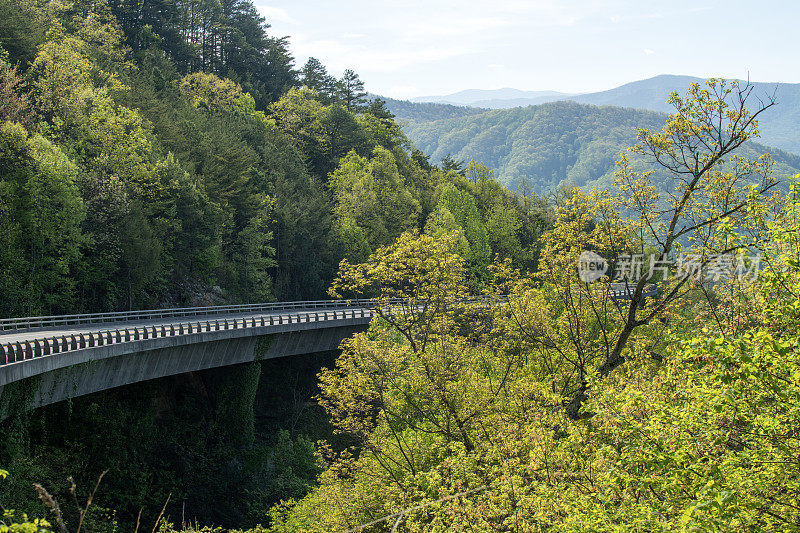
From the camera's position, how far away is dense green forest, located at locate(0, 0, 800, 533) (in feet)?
36.4

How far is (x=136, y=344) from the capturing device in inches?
1226

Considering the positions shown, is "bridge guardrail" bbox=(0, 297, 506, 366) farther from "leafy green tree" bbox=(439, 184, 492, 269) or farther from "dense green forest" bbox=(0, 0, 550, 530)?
"leafy green tree" bbox=(439, 184, 492, 269)

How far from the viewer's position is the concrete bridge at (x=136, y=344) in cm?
2581

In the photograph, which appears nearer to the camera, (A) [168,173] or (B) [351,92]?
(A) [168,173]

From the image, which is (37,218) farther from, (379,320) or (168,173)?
(379,320)

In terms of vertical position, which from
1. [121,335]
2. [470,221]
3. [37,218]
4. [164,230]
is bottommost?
[121,335]

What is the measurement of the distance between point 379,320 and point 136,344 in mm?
11470

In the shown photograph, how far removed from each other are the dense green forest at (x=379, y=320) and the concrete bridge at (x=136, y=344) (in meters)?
1.30

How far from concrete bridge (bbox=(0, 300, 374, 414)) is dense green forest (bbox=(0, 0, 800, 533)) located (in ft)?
4.26

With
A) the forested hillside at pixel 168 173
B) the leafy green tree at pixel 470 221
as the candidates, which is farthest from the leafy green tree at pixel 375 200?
the leafy green tree at pixel 470 221

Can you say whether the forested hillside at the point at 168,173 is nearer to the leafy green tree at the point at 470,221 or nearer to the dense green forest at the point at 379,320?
the dense green forest at the point at 379,320

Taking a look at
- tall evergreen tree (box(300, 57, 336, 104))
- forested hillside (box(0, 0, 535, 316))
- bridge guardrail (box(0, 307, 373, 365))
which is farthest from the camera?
tall evergreen tree (box(300, 57, 336, 104))

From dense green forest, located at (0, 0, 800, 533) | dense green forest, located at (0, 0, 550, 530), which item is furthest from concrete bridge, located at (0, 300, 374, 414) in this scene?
dense green forest, located at (0, 0, 550, 530)

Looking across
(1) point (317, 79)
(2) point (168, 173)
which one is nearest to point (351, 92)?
(1) point (317, 79)
